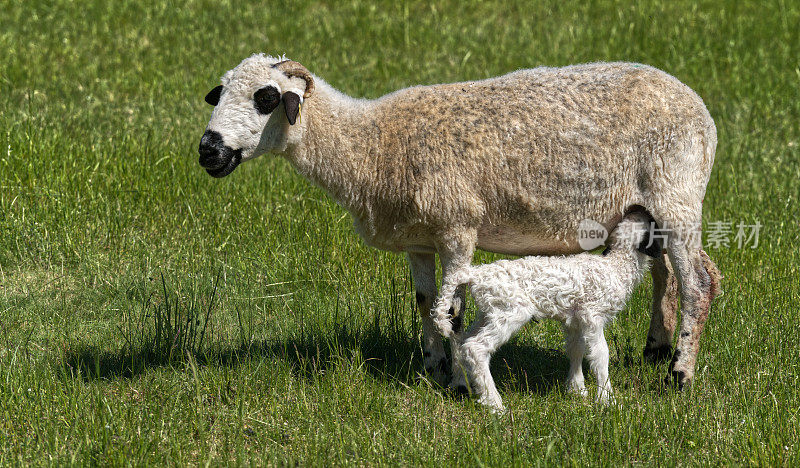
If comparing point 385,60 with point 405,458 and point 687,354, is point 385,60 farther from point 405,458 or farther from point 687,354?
point 405,458

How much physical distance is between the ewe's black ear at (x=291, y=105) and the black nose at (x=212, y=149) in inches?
16.5

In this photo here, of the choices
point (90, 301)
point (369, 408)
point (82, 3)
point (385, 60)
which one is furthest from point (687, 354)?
point (82, 3)

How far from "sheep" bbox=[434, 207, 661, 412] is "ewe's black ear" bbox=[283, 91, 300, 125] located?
→ 1310mm

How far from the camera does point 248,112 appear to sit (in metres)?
5.53

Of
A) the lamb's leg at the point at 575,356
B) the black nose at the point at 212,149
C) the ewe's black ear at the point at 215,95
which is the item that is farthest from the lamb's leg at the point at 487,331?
the ewe's black ear at the point at 215,95

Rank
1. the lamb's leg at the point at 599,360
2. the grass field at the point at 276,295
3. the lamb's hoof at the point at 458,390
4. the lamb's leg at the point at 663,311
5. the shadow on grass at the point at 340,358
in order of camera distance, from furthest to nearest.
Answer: the lamb's leg at the point at 663,311 < the shadow on grass at the point at 340,358 < the lamb's hoof at the point at 458,390 < the lamb's leg at the point at 599,360 < the grass field at the point at 276,295

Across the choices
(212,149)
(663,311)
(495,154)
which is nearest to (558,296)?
(495,154)

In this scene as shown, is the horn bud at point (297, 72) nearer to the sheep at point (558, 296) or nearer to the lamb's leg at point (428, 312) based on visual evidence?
the lamb's leg at point (428, 312)

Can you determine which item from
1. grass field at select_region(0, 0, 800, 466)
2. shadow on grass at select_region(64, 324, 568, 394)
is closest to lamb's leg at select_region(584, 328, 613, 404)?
grass field at select_region(0, 0, 800, 466)

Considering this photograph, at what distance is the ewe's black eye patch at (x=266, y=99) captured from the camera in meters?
5.52

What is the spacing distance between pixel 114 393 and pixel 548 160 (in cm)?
301

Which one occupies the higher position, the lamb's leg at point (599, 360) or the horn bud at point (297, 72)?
the horn bud at point (297, 72)


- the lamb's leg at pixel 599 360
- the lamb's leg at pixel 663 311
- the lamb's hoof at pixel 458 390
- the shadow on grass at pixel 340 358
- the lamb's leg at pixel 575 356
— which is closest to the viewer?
the lamb's leg at pixel 599 360

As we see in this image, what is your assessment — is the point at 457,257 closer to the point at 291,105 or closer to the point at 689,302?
the point at 291,105
